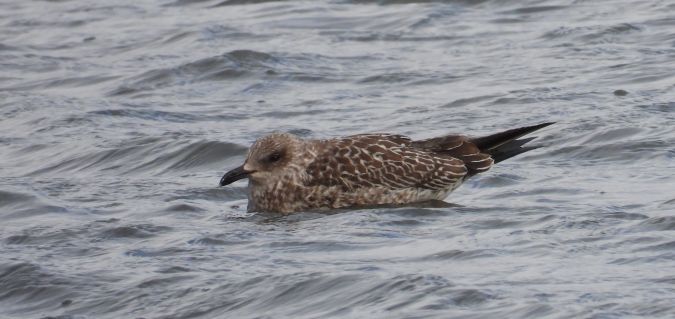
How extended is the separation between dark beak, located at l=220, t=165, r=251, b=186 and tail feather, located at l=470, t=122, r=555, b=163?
1492 mm

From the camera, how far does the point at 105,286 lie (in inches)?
365

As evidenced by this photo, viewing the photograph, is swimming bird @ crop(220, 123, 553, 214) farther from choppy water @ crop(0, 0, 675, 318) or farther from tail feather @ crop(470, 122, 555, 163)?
choppy water @ crop(0, 0, 675, 318)

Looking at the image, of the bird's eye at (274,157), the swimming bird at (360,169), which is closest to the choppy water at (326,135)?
the swimming bird at (360,169)

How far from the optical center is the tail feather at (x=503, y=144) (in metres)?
11.5

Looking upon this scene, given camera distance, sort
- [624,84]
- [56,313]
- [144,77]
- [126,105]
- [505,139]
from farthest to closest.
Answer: [144,77], [126,105], [624,84], [505,139], [56,313]

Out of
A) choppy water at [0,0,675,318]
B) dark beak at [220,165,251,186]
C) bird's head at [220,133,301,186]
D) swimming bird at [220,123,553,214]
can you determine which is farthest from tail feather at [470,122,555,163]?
dark beak at [220,165,251,186]

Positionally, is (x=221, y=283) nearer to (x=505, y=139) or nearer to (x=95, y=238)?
(x=95, y=238)

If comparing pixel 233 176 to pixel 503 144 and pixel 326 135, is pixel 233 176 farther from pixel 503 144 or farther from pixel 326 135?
pixel 326 135

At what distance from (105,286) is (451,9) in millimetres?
9976

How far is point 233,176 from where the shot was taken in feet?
37.1

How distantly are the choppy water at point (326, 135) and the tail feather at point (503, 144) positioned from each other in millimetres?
219

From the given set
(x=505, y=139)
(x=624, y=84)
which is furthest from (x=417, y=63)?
(x=505, y=139)

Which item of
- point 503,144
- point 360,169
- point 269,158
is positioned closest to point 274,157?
point 269,158

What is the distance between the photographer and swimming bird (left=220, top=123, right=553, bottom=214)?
1130 centimetres
